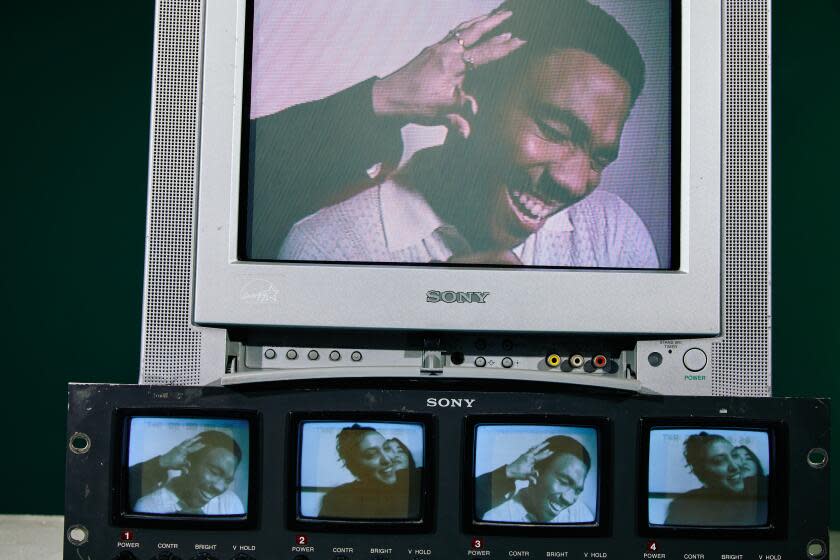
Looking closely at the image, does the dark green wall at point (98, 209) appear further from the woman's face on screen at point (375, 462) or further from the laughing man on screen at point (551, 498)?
the woman's face on screen at point (375, 462)

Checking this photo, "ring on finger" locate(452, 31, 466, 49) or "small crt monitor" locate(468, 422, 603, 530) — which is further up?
"ring on finger" locate(452, 31, 466, 49)

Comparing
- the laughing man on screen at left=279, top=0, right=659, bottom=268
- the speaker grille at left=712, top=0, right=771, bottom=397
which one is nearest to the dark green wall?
the speaker grille at left=712, top=0, right=771, bottom=397

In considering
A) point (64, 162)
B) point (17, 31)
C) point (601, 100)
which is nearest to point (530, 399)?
point (601, 100)

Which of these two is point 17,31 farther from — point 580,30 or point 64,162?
point 580,30

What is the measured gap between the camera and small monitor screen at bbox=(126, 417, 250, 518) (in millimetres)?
1160

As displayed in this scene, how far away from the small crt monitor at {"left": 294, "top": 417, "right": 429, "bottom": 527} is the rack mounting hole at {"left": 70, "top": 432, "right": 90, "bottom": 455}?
10.8 inches

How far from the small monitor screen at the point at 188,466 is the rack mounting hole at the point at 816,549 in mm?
735

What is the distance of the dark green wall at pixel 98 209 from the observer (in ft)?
7.02

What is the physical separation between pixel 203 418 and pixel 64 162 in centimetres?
138

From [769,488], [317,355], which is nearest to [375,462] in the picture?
[317,355]

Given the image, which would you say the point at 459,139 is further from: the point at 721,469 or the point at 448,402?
the point at 721,469

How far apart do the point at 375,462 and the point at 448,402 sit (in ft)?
0.40

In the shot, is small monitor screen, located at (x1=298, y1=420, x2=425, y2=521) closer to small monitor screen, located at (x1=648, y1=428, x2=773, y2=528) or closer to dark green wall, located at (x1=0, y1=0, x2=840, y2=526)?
small monitor screen, located at (x1=648, y1=428, x2=773, y2=528)

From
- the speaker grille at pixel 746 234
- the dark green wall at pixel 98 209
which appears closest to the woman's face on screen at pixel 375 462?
the speaker grille at pixel 746 234
